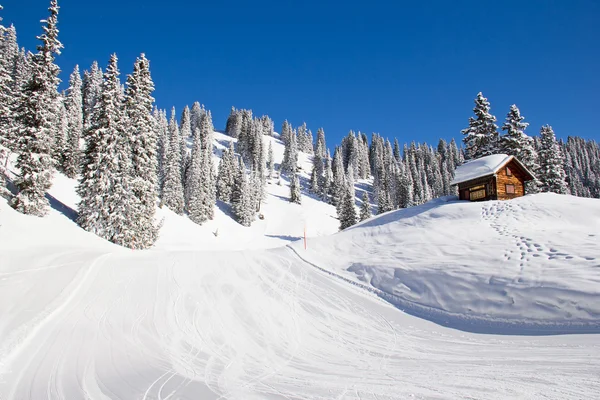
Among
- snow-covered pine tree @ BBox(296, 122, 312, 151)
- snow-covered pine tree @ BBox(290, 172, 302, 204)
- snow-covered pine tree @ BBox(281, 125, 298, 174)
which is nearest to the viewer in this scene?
snow-covered pine tree @ BBox(290, 172, 302, 204)

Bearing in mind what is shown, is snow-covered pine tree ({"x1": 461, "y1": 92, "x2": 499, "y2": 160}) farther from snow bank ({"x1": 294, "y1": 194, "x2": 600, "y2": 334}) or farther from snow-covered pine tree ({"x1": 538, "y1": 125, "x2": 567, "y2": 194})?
snow bank ({"x1": 294, "y1": 194, "x2": 600, "y2": 334})

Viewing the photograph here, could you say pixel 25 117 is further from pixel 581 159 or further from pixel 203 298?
pixel 581 159

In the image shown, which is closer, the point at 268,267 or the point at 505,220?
the point at 268,267

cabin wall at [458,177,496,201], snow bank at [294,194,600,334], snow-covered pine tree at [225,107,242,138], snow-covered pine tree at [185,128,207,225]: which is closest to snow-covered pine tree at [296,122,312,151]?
snow-covered pine tree at [225,107,242,138]

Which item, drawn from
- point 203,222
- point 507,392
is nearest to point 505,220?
point 507,392

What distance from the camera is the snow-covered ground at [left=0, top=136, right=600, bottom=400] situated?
5592mm

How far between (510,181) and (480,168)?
3.06 meters

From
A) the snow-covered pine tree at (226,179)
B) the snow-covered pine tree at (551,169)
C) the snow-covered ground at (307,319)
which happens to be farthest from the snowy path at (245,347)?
the snow-covered pine tree at (226,179)

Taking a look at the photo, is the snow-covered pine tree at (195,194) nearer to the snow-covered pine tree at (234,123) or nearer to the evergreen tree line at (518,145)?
the evergreen tree line at (518,145)

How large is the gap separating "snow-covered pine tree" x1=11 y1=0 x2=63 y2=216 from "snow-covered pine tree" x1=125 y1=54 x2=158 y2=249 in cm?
519

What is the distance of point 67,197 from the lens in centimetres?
3225

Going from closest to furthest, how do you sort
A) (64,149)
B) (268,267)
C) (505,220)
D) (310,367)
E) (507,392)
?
(507,392) < (310,367) < (268,267) < (505,220) < (64,149)

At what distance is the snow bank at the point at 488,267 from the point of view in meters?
8.05

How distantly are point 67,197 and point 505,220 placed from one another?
38.8 meters
